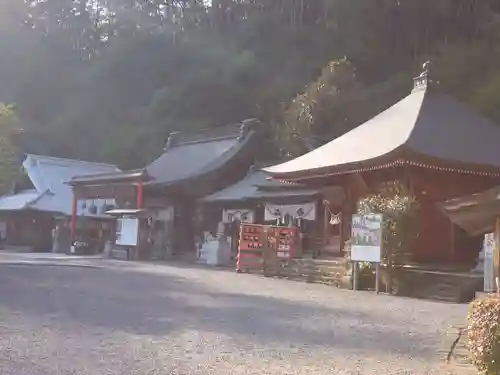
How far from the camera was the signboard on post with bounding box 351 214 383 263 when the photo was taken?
13.0m

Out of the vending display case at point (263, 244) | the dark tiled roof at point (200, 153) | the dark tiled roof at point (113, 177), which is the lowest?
the vending display case at point (263, 244)

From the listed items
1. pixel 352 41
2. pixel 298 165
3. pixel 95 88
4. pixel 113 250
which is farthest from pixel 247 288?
pixel 95 88

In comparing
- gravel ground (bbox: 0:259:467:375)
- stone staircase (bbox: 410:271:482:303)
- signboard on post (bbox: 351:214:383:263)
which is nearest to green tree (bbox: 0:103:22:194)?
gravel ground (bbox: 0:259:467:375)

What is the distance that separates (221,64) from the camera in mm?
36312

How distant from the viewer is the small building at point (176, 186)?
82.5ft

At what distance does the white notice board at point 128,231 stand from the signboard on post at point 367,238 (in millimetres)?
12225

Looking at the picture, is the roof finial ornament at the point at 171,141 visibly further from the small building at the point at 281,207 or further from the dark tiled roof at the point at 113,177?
the small building at the point at 281,207

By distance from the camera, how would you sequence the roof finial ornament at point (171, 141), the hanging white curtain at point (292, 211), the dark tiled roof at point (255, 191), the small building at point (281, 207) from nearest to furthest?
the small building at point (281, 207), the hanging white curtain at point (292, 211), the dark tiled roof at point (255, 191), the roof finial ornament at point (171, 141)

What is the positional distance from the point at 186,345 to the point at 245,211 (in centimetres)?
1764

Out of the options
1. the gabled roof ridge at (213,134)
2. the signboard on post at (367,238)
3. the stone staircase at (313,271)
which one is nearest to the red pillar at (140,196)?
the gabled roof ridge at (213,134)

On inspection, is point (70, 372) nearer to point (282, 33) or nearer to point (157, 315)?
point (157, 315)

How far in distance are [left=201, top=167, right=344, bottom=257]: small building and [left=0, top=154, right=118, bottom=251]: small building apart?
6721mm

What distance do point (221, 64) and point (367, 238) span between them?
24801 millimetres

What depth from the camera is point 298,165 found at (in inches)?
698
